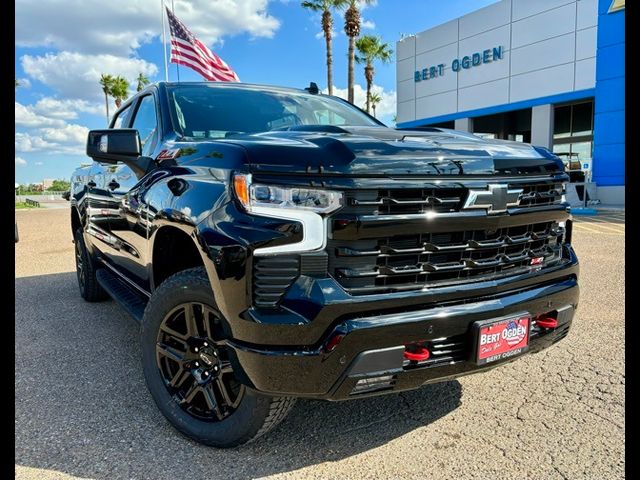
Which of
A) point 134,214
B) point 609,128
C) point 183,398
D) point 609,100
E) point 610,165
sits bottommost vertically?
point 183,398

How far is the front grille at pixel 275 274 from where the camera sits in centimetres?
190

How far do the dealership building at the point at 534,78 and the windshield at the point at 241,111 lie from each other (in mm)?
16597

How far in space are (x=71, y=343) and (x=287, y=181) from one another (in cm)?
294

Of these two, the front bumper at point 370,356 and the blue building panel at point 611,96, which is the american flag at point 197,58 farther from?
the blue building panel at point 611,96

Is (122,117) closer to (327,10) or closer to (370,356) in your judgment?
(370,356)

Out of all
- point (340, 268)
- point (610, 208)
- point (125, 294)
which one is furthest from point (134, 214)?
point (610, 208)

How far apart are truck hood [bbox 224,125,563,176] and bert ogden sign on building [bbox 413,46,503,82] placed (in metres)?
21.6

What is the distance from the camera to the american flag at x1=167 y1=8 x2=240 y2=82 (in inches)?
451

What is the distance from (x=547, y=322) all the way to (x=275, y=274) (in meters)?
1.43

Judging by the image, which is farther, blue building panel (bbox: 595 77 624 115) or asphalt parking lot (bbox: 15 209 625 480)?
blue building panel (bbox: 595 77 624 115)

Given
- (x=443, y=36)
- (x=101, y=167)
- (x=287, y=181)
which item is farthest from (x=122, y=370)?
(x=443, y=36)

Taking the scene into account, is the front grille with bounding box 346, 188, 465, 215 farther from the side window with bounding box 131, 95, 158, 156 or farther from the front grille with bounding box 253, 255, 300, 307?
the side window with bounding box 131, 95, 158, 156

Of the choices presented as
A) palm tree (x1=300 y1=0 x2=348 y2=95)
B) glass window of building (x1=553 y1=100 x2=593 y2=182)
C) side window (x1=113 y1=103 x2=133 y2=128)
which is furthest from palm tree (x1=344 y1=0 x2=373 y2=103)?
side window (x1=113 y1=103 x2=133 y2=128)

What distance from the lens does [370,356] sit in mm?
1917
